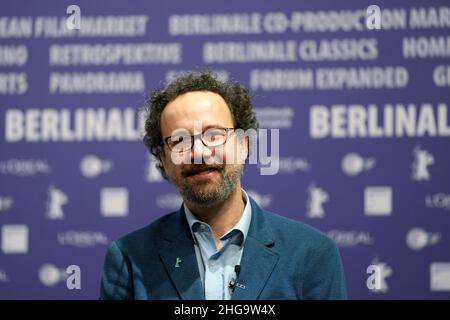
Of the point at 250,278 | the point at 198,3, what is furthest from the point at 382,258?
the point at 198,3

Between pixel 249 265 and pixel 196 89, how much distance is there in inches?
20.5

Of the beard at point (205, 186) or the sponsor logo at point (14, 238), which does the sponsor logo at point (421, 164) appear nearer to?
the beard at point (205, 186)

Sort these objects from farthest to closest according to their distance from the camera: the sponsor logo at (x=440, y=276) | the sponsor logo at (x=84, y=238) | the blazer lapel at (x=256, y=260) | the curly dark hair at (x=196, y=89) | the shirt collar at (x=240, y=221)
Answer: the sponsor logo at (x=84, y=238) → the sponsor logo at (x=440, y=276) → the curly dark hair at (x=196, y=89) → the shirt collar at (x=240, y=221) → the blazer lapel at (x=256, y=260)

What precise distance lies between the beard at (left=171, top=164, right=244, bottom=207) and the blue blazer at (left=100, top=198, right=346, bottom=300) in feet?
0.36

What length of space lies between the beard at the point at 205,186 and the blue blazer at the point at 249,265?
11cm

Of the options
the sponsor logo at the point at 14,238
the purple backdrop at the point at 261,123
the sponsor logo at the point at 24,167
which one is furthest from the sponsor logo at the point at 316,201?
the sponsor logo at the point at 14,238

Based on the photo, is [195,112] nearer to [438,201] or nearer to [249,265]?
[249,265]

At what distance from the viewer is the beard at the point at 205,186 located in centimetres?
138

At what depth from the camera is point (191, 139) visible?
1.38 metres

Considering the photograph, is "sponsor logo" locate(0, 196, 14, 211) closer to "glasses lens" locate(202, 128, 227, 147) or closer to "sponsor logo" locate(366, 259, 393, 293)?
"glasses lens" locate(202, 128, 227, 147)

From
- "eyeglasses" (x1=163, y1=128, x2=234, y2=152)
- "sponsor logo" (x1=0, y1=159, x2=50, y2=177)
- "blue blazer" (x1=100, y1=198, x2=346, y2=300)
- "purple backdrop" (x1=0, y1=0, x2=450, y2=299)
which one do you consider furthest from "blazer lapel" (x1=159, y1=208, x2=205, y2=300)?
"sponsor logo" (x1=0, y1=159, x2=50, y2=177)

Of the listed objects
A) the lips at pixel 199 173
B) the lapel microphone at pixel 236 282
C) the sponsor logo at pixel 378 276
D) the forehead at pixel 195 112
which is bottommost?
the sponsor logo at pixel 378 276

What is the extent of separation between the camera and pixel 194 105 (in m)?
1.43

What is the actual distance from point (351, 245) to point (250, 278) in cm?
115
